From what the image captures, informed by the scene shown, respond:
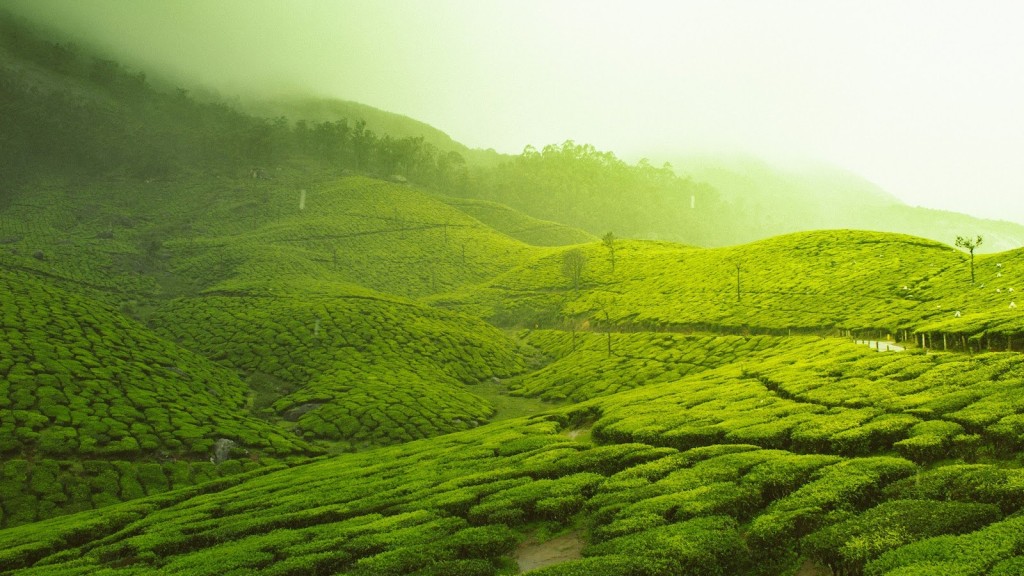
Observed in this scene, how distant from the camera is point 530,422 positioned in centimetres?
5172

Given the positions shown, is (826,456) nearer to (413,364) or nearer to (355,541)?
(355,541)

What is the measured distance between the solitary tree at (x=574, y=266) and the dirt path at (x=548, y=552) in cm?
12074

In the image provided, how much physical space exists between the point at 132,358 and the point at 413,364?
126ft

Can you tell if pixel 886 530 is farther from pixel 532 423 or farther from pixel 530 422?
pixel 530 422

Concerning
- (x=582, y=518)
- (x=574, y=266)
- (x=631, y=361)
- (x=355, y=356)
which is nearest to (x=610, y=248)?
(x=574, y=266)

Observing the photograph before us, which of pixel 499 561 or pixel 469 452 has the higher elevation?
pixel 499 561

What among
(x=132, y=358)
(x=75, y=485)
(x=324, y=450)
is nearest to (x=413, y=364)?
(x=324, y=450)

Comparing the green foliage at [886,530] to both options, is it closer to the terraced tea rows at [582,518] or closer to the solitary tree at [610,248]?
the terraced tea rows at [582,518]

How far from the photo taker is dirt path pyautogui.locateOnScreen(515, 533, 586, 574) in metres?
22.8

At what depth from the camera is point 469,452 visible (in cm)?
4100

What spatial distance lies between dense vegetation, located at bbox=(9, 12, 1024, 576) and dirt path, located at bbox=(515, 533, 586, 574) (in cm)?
27

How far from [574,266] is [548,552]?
131m

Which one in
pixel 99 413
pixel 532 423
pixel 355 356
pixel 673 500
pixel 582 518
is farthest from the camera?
pixel 355 356

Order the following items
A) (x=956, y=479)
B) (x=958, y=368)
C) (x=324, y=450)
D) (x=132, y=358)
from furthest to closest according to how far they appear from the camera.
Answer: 1. (x=132, y=358)
2. (x=324, y=450)
3. (x=958, y=368)
4. (x=956, y=479)
